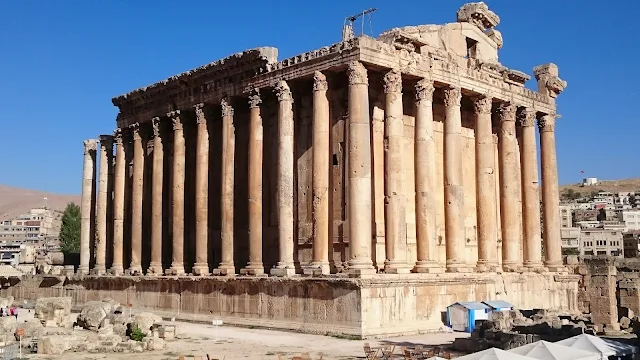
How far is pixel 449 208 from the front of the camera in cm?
2678

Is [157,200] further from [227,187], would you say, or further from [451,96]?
[451,96]

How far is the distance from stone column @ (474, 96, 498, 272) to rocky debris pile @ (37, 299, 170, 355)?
12923 millimetres

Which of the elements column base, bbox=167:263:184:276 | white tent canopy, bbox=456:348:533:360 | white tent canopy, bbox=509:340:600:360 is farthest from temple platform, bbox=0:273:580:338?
white tent canopy, bbox=456:348:533:360

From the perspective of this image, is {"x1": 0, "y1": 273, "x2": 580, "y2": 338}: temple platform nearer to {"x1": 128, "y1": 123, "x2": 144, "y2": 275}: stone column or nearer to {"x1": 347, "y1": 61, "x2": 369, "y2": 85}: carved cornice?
{"x1": 128, "y1": 123, "x2": 144, "y2": 275}: stone column

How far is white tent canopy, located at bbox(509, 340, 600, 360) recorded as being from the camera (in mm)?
13391

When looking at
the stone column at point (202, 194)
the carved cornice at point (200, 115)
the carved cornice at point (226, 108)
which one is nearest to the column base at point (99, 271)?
the stone column at point (202, 194)

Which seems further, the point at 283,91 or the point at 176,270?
the point at 176,270

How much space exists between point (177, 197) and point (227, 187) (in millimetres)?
3892

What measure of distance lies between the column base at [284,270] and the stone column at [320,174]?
1.07 meters

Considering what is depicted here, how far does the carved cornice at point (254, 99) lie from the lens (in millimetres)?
27844

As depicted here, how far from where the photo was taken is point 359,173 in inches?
927

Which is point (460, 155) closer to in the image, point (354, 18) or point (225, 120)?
point (354, 18)

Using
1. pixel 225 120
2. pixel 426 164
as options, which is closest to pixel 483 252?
pixel 426 164

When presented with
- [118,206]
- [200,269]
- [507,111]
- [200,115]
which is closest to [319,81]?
[200,115]
